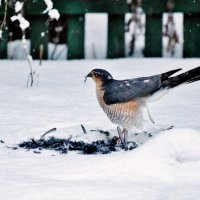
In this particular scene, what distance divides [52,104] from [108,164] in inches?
71.7

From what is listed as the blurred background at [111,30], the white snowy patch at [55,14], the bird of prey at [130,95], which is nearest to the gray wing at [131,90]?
the bird of prey at [130,95]

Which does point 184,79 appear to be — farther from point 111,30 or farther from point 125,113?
point 111,30

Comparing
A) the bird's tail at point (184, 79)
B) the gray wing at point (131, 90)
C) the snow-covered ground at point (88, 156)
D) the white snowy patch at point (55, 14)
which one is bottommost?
the snow-covered ground at point (88, 156)

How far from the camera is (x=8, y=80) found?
6.09m

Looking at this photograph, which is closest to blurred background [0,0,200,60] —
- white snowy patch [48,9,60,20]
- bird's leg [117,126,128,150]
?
white snowy patch [48,9,60,20]

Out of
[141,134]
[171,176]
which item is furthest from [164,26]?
[171,176]

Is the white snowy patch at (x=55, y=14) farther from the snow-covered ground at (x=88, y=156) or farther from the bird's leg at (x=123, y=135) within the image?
the bird's leg at (x=123, y=135)

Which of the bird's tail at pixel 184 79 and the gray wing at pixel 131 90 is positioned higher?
the bird's tail at pixel 184 79

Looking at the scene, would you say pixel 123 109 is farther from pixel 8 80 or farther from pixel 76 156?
pixel 8 80

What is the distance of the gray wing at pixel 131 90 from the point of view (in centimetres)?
401

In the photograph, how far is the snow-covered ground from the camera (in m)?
3.07

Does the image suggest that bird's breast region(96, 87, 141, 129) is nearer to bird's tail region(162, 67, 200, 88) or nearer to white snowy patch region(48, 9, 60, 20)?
bird's tail region(162, 67, 200, 88)

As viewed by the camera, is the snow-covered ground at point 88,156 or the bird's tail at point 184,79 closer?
the snow-covered ground at point 88,156

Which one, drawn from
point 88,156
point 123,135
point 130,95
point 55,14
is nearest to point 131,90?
point 130,95
